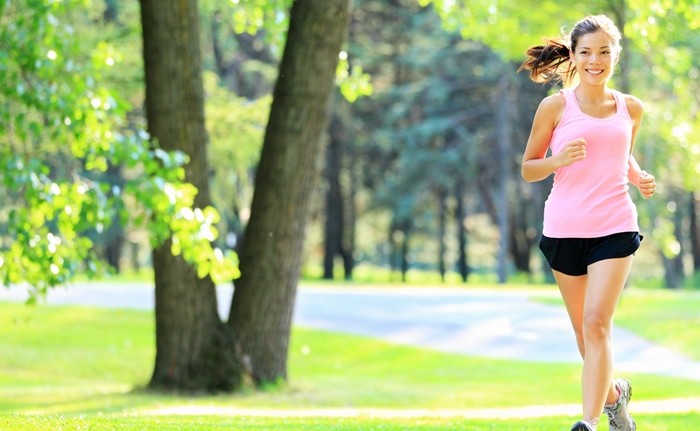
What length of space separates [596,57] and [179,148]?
6972 mm

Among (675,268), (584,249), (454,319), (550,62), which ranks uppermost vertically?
(550,62)

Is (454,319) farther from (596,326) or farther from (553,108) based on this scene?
(596,326)

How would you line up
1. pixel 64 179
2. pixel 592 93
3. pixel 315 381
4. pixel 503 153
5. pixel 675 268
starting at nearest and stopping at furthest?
pixel 592 93, pixel 64 179, pixel 315 381, pixel 503 153, pixel 675 268

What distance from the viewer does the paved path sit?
61.6ft

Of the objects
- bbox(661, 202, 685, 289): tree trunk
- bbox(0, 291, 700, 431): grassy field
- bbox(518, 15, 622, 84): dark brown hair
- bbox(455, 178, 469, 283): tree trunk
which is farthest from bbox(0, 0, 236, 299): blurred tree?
bbox(661, 202, 685, 289): tree trunk

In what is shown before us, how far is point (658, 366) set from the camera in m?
16.8

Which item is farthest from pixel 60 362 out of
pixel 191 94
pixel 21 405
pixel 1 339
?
pixel 191 94

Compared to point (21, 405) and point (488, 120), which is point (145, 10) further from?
point (488, 120)

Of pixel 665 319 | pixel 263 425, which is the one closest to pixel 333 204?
pixel 665 319

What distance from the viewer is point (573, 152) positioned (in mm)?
5883

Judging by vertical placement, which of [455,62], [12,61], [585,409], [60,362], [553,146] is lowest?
[60,362]

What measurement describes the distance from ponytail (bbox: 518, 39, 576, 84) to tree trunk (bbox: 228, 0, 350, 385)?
605 cm

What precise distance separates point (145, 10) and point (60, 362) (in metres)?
8.71

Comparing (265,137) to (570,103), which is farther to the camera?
(265,137)
